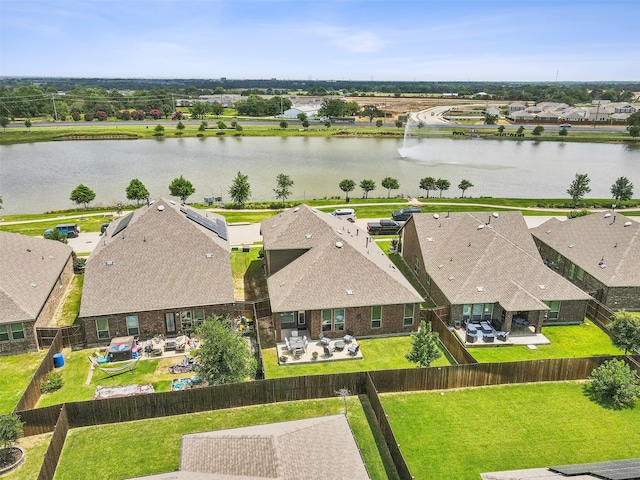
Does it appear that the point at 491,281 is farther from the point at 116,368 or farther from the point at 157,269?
the point at 116,368

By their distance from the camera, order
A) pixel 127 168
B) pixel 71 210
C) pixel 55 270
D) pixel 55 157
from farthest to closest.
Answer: pixel 55 157 → pixel 127 168 → pixel 71 210 → pixel 55 270

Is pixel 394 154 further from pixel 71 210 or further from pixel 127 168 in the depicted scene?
pixel 71 210

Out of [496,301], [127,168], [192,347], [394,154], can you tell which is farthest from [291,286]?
[394,154]

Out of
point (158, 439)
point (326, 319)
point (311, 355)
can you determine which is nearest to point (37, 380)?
point (158, 439)

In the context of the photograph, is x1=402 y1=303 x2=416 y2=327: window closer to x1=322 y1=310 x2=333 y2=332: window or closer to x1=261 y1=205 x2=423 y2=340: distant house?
x1=261 y1=205 x2=423 y2=340: distant house

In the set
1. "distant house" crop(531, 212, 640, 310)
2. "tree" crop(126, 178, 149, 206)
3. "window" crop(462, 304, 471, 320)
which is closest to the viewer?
"window" crop(462, 304, 471, 320)

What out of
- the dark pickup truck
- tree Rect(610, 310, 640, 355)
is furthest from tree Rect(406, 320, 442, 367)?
the dark pickup truck

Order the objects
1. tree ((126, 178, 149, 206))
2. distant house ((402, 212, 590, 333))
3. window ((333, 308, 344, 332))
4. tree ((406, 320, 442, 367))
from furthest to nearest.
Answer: tree ((126, 178, 149, 206))
distant house ((402, 212, 590, 333))
window ((333, 308, 344, 332))
tree ((406, 320, 442, 367))
